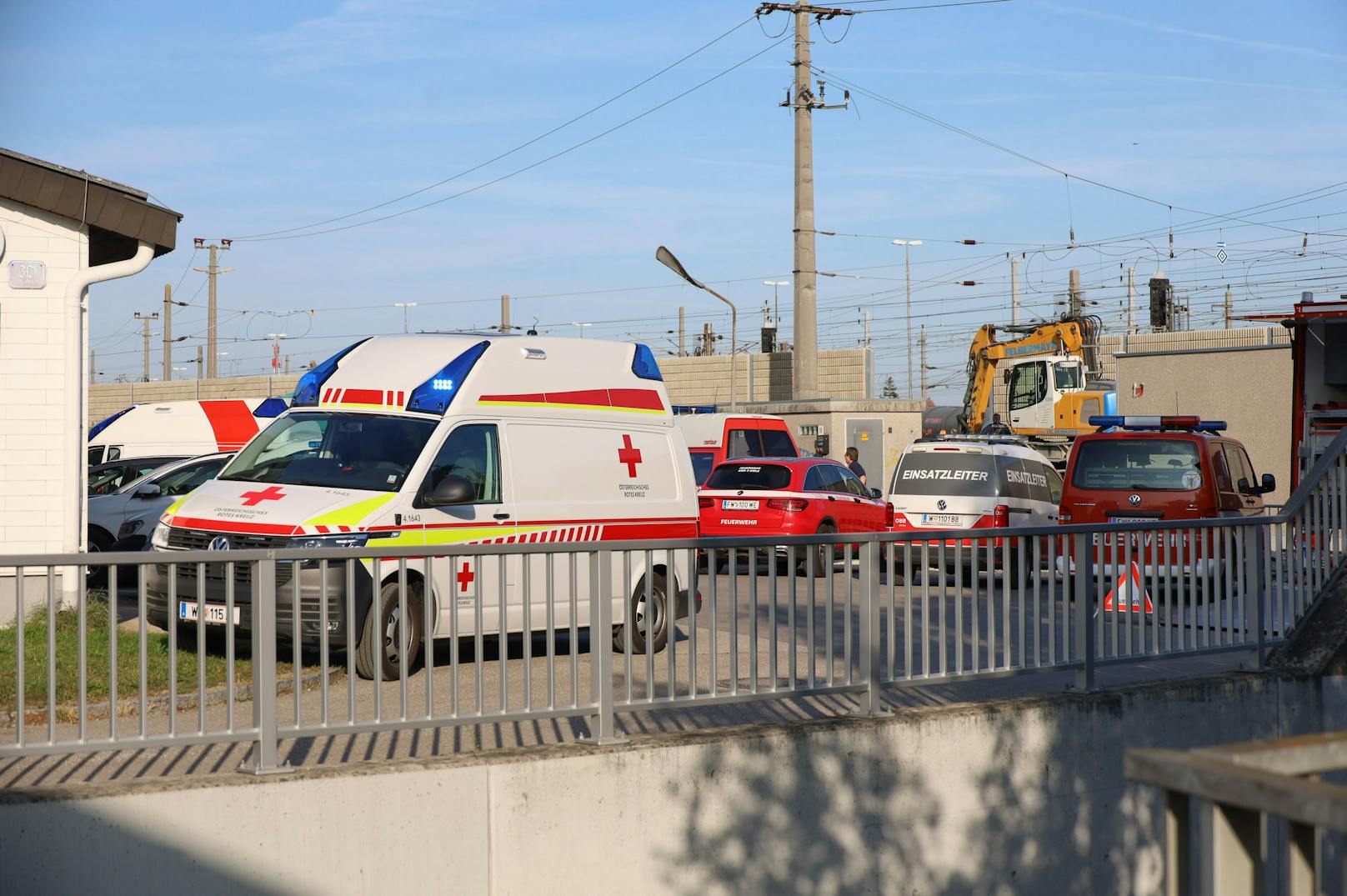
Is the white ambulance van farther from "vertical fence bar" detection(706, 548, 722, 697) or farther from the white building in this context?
"vertical fence bar" detection(706, 548, 722, 697)

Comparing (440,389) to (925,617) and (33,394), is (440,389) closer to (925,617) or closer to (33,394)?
(33,394)

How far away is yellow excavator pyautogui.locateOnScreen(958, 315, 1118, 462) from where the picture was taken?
114 ft

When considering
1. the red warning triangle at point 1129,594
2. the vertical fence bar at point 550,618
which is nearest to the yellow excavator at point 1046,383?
the red warning triangle at point 1129,594

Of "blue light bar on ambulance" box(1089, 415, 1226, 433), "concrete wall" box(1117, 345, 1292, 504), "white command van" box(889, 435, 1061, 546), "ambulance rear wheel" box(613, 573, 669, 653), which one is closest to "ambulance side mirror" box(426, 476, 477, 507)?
"ambulance rear wheel" box(613, 573, 669, 653)

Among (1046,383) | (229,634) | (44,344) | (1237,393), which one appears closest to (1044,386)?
(1046,383)

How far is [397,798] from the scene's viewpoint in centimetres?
624

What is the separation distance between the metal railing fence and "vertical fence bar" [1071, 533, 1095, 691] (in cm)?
1

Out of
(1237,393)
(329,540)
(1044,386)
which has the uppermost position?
(1044,386)

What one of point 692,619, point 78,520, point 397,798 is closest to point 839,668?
point 692,619

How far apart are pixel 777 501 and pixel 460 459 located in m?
10.4

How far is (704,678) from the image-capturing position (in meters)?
8.57

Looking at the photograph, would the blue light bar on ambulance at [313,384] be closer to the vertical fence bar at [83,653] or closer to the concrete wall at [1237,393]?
the vertical fence bar at [83,653]

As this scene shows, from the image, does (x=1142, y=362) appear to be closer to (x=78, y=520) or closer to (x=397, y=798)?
(x=78, y=520)

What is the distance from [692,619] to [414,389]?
4251 millimetres
